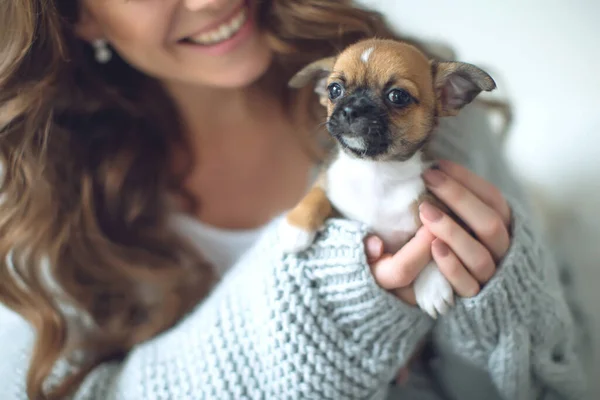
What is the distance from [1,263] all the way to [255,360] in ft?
1.70

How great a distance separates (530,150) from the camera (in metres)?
1.34

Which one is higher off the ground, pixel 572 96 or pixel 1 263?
pixel 572 96

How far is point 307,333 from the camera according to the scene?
801mm

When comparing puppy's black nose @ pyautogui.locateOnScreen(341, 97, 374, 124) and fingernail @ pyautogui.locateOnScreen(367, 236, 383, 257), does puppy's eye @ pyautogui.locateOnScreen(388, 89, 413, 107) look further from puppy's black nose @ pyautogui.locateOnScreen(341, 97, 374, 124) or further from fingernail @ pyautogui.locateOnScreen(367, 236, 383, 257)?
fingernail @ pyautogui.locateOnScreen(367, 236, 383, 257)

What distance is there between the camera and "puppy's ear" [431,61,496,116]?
0.70 metres

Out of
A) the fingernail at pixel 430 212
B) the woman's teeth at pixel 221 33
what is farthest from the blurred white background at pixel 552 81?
the fingernail at pixel 430 212

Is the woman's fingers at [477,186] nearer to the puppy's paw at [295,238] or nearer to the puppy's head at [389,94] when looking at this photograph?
the puppy's head at [389,94]

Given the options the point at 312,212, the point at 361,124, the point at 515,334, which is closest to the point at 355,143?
the point at 361,124

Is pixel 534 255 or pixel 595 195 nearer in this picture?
pixel 534 255

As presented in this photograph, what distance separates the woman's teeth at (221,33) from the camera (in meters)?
1.02

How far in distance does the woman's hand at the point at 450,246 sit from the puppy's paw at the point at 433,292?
0.01 metres

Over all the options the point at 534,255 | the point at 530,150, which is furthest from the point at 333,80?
the point at 530,150

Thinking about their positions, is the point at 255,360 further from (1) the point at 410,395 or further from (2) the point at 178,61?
(2) the point at 178,61

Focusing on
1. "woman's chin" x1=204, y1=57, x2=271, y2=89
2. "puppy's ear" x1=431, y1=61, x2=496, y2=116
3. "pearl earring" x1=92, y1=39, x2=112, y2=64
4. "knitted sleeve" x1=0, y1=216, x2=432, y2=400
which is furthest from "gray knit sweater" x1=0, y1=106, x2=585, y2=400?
"pearl earring" x1=92, y1=39, x2=112, y2=64
